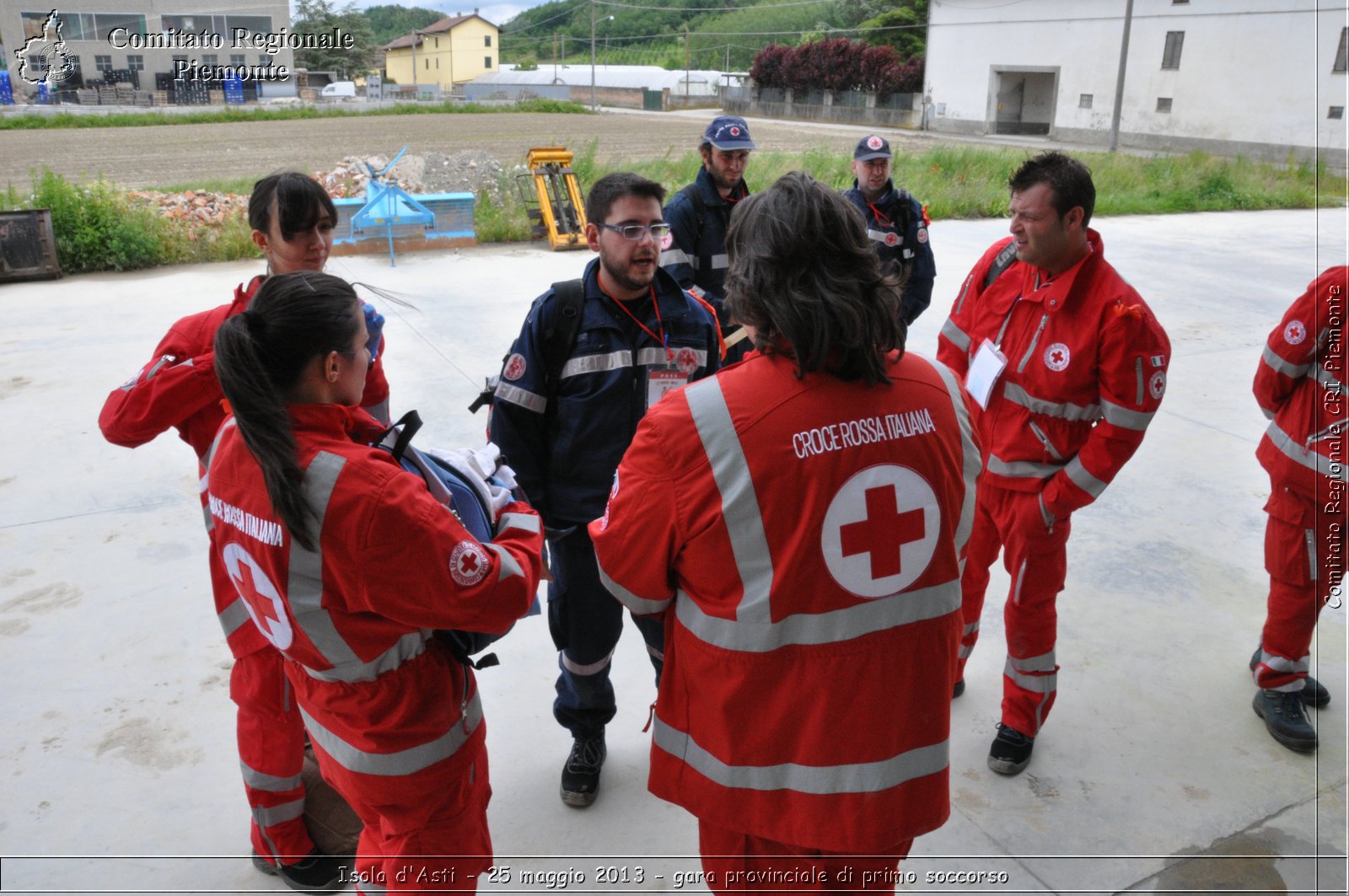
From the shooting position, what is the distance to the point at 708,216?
4.78 m

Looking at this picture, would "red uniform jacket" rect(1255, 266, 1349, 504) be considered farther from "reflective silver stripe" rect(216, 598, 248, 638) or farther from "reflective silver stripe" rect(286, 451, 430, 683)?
"reflective silver stripe" rect(216, 598, 248, 638)

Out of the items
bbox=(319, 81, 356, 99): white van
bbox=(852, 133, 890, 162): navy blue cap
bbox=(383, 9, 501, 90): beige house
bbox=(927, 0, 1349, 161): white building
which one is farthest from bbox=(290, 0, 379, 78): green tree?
bbox=(852, 133, 890, 162): navy blue cap

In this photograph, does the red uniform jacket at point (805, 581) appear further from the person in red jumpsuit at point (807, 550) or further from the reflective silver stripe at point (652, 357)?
the reflective silver stripe at point (652, 357)

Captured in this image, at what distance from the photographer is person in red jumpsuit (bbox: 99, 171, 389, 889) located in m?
2.37

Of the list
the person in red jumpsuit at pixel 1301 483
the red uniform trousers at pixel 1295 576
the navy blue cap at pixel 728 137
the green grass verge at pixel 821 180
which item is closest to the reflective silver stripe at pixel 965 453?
the person in red jumpsuit at pixel 1301 483

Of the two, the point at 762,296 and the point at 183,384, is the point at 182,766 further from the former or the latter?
the point at 762,296

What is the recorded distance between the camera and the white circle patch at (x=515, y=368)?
2.67m

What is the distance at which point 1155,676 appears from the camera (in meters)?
3.69

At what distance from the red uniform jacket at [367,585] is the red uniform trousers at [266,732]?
47 cm

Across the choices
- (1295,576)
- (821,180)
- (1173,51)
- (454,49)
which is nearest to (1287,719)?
(1295,576)

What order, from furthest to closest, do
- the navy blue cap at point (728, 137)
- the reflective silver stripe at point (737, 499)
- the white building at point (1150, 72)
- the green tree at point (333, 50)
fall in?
the green tree at point (333, 50) → the white building at point (1150, 72) → the navy blue cap at point (728, 137) → the reflective silver stripe at point (737, 499)

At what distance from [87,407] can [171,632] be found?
129 inches

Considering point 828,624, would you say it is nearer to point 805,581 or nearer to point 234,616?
point 805,581

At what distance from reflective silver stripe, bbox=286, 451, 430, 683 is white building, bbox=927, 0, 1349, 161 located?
2858cm
